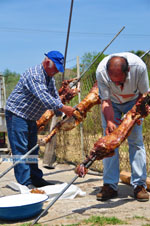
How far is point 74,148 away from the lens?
7613mm

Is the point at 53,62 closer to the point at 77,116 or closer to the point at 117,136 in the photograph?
the point at 77,116

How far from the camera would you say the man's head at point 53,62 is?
4691mm

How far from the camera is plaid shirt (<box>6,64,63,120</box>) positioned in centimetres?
459

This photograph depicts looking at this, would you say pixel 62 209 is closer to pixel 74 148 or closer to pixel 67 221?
pixel 67 221

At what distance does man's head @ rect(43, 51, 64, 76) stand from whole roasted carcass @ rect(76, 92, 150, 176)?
4.73 feet

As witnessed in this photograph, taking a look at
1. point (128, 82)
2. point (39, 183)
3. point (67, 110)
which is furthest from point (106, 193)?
point (128, 82)

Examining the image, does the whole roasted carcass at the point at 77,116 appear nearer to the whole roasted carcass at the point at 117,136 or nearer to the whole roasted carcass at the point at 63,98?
the whole roasted carcass at the point at 63,98

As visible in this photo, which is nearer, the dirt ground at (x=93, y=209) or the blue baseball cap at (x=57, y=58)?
the dirt ground at (x=93, y=209)

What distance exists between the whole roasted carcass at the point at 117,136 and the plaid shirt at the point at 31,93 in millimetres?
1093

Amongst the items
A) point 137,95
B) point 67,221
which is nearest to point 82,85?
point 137,95

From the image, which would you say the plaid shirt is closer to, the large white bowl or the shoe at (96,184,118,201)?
the shoe at (96,184,118,201)

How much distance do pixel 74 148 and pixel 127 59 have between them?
4.13m

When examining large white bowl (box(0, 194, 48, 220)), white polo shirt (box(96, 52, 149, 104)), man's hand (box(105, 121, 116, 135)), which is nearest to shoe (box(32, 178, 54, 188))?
large white bowl (box(0, 194, 48, 220))

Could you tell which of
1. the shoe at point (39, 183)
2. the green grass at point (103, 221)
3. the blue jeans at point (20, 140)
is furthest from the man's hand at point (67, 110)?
the green grass at point (103, 221)
